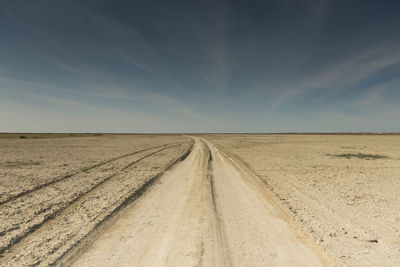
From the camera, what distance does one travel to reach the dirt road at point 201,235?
3.46 meters

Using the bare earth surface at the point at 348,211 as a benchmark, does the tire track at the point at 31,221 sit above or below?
above

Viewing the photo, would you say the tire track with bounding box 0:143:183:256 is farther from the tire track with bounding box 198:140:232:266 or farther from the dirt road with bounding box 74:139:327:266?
the tire track with bounding box 198:140:232:266

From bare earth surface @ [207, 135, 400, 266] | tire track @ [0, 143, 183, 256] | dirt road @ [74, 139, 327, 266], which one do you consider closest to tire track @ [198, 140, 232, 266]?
dirt road @ [74, 139, 327, 266]

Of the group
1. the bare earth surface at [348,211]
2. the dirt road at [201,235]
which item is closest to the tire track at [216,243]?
the dirt road at [201,235]

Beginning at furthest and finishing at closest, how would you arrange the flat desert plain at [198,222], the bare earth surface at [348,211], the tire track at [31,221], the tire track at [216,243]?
the tire track at [31,221] → the bare earth surface at [348,211] → the flat desert plain at [198,222] → the tire track at [216,243]

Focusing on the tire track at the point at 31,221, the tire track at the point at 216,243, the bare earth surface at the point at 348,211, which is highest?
the tire track at the point at 216,243

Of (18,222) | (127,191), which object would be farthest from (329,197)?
(18,222)

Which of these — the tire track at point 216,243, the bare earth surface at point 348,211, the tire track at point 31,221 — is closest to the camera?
the tire track at point 216,243

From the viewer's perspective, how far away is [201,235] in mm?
4207

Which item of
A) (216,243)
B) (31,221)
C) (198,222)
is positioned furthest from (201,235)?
(31,221)

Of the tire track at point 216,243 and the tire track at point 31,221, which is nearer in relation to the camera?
the tire track at point 216,243

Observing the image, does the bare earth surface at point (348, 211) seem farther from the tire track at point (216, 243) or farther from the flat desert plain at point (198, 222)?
the tire track at point (216, 243)

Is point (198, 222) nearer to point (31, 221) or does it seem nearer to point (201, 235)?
point (201, 235)

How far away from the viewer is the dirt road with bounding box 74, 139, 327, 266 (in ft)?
11.4
